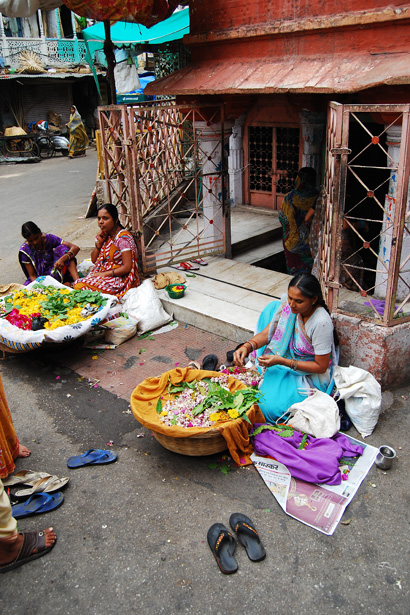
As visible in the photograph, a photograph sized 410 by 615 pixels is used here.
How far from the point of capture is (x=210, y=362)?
213 inches

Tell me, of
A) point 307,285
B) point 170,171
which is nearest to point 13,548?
point 307,285

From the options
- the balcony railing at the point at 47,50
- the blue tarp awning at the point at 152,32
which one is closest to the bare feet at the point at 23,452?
the blue tarp awning at the point at 152,32

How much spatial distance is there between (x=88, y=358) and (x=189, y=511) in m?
2.74

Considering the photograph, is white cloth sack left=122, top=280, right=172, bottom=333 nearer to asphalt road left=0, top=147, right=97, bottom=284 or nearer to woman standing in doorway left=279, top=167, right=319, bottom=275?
woman standing in doorway left=279, top=167, right=319, bottom=275

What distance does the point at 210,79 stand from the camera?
6559 millimetres

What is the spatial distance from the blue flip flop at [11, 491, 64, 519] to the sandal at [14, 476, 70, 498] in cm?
→ 4

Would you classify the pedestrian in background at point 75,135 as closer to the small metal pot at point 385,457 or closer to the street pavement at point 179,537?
Answer: the street pavement at point 179,537

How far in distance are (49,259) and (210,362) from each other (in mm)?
3074

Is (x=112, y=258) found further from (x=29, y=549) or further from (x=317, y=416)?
(x=29, y=549)

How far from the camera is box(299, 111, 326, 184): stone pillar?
334 inches

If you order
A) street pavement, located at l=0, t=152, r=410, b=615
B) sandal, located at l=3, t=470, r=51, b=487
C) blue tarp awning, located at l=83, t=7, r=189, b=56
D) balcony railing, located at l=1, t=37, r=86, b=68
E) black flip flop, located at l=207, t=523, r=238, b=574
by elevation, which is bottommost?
street pavement, located at l=0, t=152, r=410, b=615

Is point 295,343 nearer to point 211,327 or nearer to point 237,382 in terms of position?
point 237,382

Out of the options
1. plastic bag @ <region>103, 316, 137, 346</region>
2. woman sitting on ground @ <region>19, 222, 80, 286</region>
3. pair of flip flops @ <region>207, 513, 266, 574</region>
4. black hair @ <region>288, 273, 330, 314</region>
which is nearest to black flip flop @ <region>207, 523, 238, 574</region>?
pair of flip flops @ <region>207, 513, 266, 574</region>

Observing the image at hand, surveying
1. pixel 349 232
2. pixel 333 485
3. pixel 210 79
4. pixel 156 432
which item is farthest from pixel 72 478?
pixel 210 79
